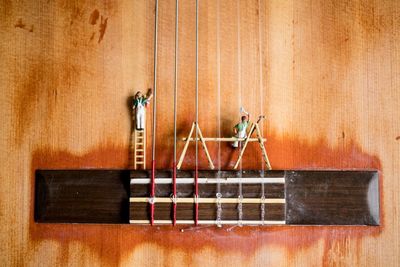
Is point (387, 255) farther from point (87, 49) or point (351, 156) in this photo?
point (87, 49)

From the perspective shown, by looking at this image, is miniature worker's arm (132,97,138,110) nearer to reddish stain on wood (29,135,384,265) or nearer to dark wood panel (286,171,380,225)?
reddish stain on wood (29,135,384,265)

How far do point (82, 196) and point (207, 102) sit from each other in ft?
2.82

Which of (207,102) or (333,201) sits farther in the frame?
(207,102)

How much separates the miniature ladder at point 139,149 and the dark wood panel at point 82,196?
9cm

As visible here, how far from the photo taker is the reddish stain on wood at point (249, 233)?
2.27 metres

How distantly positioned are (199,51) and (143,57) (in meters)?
0.32

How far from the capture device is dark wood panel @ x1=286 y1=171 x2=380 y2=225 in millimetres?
2219

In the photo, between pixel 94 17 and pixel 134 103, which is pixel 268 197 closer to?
pixel 134 103

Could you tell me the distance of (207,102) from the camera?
233cm

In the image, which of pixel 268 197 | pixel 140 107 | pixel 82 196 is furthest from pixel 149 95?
pixel 268 197

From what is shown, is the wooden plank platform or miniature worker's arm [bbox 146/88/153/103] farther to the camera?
miniature worker's arm [bbox 146/88/153/103]

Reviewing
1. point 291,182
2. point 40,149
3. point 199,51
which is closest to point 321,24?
point 199,51

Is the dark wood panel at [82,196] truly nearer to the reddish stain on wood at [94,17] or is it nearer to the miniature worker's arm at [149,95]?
the miniature worker's arm at [149,95]

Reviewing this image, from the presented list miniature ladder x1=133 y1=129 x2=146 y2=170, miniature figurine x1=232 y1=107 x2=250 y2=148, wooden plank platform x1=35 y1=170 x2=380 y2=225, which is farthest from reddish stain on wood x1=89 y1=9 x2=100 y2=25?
miniature figurine x1=232 y1=107 x2=250 y2=148
